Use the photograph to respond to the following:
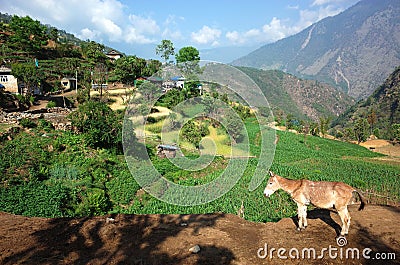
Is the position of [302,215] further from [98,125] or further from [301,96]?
[301,96]

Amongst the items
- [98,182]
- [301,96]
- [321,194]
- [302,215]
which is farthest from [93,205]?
[301,96]

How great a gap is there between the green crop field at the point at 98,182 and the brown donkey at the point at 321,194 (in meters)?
5.00

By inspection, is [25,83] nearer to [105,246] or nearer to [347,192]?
[105,246]

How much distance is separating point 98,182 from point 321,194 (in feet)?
42.3

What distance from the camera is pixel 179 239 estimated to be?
5.88 m

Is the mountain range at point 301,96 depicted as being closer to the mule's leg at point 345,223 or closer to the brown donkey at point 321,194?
the brown donkey at point 321,194

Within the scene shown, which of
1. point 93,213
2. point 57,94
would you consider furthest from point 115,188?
point 57,94

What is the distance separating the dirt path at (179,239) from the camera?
5094 millimetres

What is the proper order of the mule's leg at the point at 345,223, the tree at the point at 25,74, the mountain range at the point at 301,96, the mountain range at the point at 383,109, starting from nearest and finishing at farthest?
the mule's leg at the point at 345,223 → the tree at the point at 25,74 → the mountain range at the point at 383,109 → the mountain range at the point at 301,96

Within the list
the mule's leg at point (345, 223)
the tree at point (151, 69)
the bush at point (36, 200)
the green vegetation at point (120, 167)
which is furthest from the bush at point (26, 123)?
the tree at point (151, 69)

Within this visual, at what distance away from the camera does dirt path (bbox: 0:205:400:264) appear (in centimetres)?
509

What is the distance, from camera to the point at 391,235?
19.4 ft

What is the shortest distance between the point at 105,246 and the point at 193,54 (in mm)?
37665

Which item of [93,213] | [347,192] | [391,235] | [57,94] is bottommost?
[93,213]
